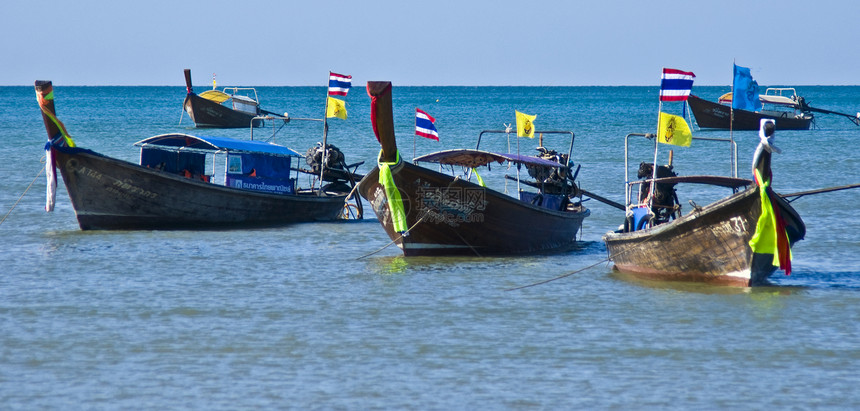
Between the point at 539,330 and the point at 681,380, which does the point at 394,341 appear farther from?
the point at 681,380

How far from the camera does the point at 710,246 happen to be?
1341 cm

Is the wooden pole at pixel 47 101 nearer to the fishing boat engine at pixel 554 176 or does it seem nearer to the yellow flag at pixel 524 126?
the yellow flag at pixel 524 126

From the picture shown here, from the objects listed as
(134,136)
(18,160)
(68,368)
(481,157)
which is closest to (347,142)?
(134,136)

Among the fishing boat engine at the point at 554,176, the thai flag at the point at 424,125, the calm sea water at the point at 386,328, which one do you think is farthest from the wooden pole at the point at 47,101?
the fishing boat engine at the point at 554,176

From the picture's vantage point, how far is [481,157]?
1702 centimetres

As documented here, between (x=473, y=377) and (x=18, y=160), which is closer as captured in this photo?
(x=473, y=377)

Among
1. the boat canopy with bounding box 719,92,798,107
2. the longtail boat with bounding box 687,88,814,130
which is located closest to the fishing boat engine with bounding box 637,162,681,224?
the boat canopy with bounding box 719,92,798,107

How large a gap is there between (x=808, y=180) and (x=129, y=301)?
23.9 meters

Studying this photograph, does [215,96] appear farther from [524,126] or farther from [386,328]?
[386,328]

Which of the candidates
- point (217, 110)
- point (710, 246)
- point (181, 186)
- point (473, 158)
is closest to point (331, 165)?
point (181, 186)

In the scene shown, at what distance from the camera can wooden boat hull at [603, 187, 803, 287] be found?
12.8 m

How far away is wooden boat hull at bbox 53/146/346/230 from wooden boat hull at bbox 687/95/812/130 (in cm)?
3728

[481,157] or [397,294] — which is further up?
[481,157]
